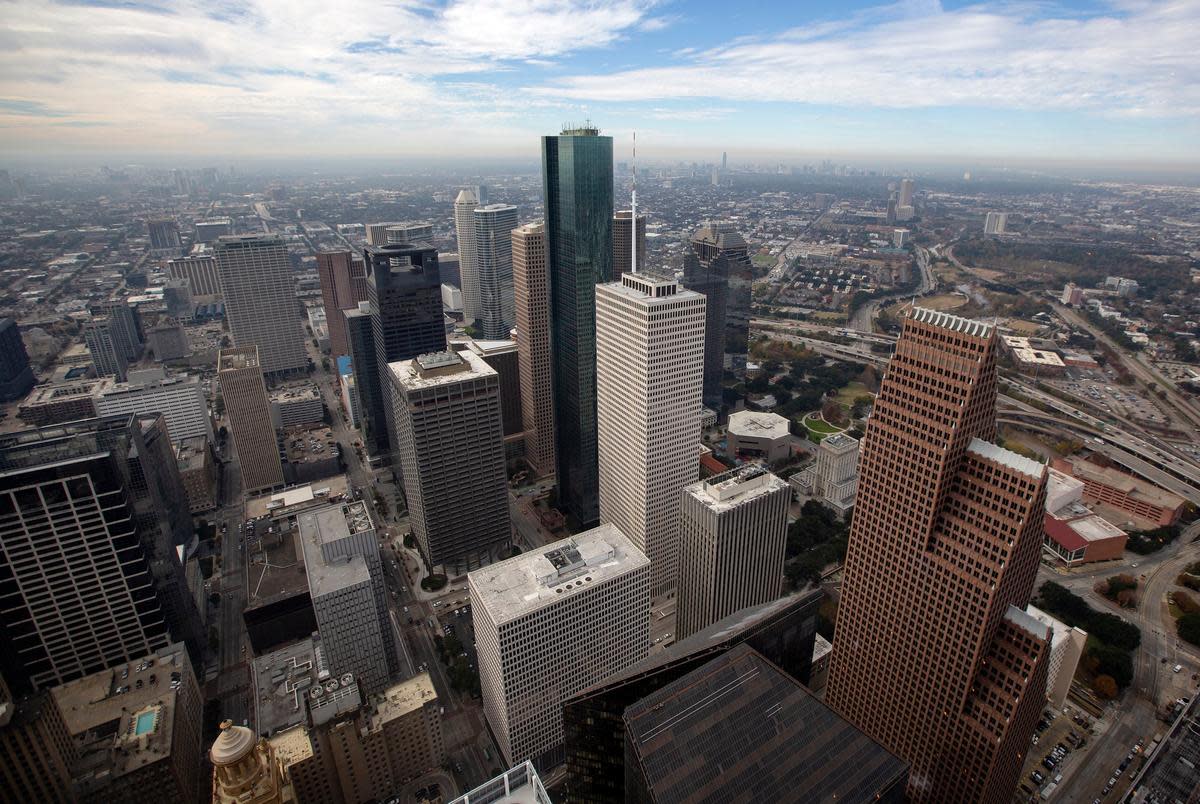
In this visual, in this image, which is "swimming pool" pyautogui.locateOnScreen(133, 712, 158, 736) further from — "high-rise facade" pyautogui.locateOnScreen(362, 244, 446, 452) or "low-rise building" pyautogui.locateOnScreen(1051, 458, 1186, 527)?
"low-rise building" pyautogui.locateOnScreen(1051, 458, 1186, 527)

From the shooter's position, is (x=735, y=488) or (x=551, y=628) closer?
(x=551, y=628)

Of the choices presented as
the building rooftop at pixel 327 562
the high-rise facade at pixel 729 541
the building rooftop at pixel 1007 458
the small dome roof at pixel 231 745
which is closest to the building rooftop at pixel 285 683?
the building rooftop at pixel 327 562

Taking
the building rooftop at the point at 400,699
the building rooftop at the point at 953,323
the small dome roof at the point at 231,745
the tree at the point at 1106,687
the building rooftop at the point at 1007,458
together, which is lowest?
the tree at the point at 1106,687

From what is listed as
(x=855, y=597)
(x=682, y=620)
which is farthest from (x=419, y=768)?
(x=855, y=597)

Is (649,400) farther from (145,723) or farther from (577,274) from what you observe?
(145,723)

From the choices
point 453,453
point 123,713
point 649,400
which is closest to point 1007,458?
point 649,400

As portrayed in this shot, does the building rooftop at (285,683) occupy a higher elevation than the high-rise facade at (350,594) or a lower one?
lower

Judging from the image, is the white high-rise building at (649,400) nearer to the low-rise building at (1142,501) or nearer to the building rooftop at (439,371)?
the building rooftop at (439,371)
